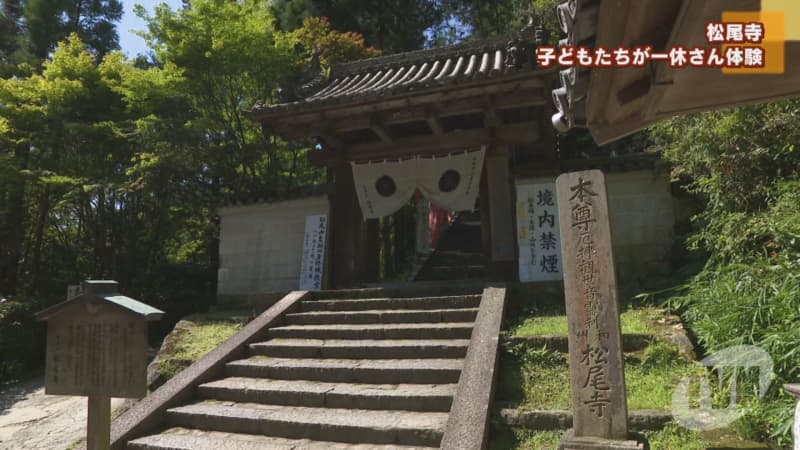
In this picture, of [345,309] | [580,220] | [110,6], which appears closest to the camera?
[580,220]

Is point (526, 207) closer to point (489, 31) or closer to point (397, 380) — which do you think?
point (397, 380)

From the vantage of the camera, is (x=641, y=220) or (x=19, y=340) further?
(x=19, y=340)

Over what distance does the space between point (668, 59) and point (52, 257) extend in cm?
1797

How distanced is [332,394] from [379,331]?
5.11 ft

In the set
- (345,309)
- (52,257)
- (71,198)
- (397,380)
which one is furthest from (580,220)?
(52,257)

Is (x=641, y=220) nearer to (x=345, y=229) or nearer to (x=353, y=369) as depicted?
(x=345, y=229)

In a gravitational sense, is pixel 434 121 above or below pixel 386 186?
above

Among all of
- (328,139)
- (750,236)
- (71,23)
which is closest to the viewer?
(750,236)

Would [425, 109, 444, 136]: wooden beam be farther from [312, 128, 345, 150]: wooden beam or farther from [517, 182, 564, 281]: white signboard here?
[312, 128, 345, 150]: wooden beam

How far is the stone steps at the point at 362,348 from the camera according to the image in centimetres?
616

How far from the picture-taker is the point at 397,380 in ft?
18.9

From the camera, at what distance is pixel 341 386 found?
19.0 feet

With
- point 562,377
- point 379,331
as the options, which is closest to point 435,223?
point 379,331

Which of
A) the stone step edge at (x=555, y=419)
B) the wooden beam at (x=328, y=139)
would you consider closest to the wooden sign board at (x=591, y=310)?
the stone step edge at (x=555, y=419)
